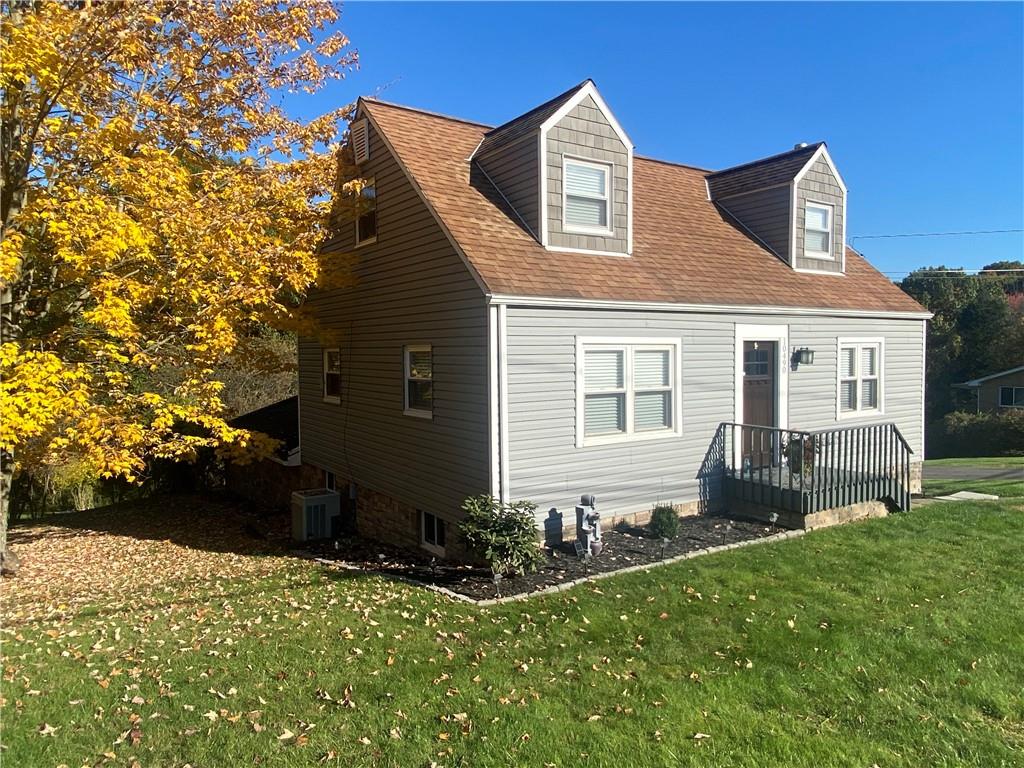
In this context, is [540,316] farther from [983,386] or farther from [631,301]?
[983,386]

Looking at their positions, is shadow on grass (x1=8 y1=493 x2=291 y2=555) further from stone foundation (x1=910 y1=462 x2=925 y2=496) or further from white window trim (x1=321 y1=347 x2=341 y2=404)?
stone foundation (x1=910 y1=462 x2=925 y2=496)

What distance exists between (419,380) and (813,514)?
21.4ft

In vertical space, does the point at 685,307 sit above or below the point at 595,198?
below

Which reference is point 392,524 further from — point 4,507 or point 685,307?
point 685,307

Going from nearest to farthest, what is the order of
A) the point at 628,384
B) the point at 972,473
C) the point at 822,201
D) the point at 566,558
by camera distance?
the point at 566,558, the point at 628,384, the point at 822,201, the point at 972,473

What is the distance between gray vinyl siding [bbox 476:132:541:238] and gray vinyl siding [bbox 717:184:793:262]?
6.07 meters

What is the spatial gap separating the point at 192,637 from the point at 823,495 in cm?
888

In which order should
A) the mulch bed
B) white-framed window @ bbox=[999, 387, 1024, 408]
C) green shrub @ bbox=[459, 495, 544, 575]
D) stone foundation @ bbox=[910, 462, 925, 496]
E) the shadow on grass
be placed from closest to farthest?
the mulch bed → green shrub @ bbox=[459, 495, 544, 575] → the shadow on grass → stone foundation @ bbox=[910, 462, 925, 496] → white-framed window @ bbox=[999, 387, 1024, 408]

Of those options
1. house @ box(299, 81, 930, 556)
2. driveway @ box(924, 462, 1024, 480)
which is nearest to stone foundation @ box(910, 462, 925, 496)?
house @ box(299, 81, 930, 556)

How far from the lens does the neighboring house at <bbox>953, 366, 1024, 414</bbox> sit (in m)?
35.2

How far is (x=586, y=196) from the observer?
10414 mm

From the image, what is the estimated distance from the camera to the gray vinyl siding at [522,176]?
9.95 metres

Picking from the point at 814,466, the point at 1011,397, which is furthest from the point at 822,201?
the point at 1011,397

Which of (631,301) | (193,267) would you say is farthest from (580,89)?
(193,267)
